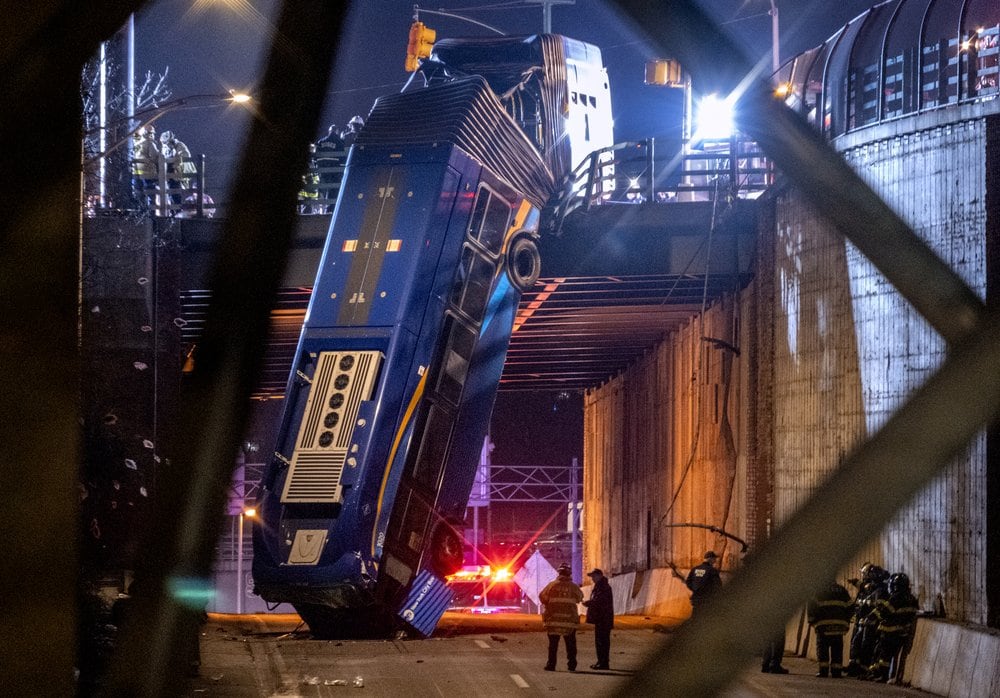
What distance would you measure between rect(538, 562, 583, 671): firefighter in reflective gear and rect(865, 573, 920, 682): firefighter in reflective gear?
3.90 m

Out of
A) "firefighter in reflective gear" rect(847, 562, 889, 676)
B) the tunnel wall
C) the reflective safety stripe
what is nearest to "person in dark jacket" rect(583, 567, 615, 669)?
the reflective safety stripe

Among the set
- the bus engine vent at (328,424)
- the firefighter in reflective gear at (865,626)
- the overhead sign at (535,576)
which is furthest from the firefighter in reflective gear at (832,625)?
the overhead sign at (535,576)

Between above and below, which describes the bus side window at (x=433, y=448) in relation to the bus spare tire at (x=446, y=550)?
above

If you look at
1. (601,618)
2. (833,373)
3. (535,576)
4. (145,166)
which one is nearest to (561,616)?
(601,618)

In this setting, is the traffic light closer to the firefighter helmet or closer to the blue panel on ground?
the blue panel on ground

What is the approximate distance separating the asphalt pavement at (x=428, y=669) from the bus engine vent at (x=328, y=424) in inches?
93.1

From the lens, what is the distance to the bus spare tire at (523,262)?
22.2 metres

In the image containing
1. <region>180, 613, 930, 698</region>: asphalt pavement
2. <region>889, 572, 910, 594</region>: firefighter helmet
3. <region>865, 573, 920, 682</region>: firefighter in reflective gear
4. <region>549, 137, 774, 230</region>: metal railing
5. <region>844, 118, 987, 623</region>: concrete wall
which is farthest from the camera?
<region>549, 137, 774, 230</region>: metal railing

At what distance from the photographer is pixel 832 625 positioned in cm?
1784

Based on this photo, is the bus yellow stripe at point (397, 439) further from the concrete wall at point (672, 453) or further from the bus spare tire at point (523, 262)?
the concrete wall at point (672, 453)

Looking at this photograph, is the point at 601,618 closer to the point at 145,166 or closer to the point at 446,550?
the point at 446,550

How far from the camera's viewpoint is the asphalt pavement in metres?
15.9

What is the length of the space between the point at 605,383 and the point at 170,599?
4071 cm

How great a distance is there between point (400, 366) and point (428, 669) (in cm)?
436
